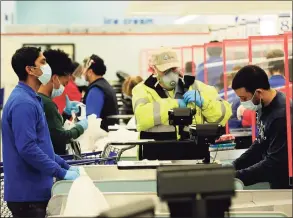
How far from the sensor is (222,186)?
1757 millimetres

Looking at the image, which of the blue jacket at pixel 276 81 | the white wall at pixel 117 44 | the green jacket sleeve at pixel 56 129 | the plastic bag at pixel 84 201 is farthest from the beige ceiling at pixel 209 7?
the plastic bag at pixel 84 201

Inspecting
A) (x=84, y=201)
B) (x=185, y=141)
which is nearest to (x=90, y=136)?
(x=185, y=141)

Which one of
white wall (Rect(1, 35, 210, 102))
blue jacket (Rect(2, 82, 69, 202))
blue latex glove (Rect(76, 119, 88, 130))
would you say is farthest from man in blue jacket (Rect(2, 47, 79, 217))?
white wall (Rect(1, 35, 210, 102))

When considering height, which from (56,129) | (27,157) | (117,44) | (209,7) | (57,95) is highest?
(209,7)

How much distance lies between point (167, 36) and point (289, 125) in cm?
899

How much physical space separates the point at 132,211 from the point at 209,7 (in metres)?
8.66

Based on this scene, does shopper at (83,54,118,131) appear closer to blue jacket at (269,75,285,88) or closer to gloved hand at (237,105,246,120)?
gloved hand at (237,105,246,120)

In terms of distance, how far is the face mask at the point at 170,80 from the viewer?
4.14 m

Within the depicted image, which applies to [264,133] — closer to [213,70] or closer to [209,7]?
[213,70]

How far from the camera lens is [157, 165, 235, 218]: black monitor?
1729 mm

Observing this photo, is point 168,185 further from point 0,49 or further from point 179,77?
point 0,49

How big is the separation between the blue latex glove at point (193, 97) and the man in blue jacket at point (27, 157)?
0.89m

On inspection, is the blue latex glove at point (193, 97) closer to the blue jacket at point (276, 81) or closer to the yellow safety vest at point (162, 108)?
the yellow safety vest at point (162, 108)

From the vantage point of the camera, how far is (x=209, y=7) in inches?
396
